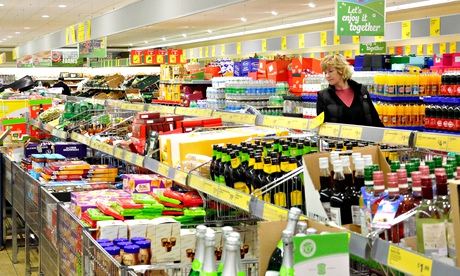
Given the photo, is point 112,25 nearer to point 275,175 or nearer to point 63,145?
point 63,145

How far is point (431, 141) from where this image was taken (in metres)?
2.57

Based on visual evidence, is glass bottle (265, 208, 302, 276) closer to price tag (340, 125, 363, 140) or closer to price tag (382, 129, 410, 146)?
price tag (382, 129, 410, 146)

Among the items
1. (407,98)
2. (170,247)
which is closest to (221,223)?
(170,247)

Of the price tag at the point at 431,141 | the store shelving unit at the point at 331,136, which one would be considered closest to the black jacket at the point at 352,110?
the store shelving unit at the point at 331,136

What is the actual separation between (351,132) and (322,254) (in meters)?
1.15

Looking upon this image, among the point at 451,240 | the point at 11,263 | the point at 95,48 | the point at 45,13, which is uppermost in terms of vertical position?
the point at 45,13

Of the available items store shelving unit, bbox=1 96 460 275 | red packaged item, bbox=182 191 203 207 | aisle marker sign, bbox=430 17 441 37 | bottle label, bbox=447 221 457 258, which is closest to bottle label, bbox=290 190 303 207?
store shelving unit, bbox=1 96 460 275

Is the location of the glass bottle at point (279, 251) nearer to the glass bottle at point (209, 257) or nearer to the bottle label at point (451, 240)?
the glass bottle at point (209, 257)

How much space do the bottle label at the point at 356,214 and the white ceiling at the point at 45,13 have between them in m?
16.0

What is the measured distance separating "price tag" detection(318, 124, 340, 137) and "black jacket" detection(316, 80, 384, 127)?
2.02m

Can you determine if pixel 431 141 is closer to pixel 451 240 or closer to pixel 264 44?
pixel 451 240

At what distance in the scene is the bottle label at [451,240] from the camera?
6.23ft

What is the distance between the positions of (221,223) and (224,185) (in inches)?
28.1

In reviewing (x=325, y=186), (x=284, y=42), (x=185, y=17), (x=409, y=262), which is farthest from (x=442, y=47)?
(x=409, y=262)
